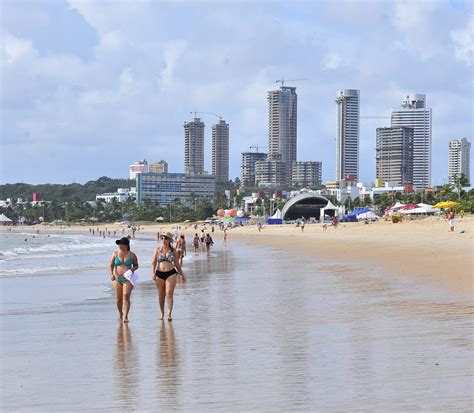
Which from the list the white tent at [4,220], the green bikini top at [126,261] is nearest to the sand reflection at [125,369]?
the green bikini top at [126,261]

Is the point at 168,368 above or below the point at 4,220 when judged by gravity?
above

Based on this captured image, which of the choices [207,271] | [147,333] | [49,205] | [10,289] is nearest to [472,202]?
[207,271]

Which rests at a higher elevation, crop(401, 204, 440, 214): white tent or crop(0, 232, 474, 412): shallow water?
crop(401, 204, 440, 214): white tent

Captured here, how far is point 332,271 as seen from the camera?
21375 mm

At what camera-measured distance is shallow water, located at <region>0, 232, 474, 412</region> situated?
601 cm

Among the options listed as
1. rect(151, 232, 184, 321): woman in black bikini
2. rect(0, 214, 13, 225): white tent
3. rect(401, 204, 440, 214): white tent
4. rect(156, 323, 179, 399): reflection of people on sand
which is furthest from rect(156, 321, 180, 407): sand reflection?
rect(0, 214, 13, 225): white tent

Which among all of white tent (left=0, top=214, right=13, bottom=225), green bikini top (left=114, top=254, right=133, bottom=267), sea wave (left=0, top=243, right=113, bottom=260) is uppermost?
green bikini top (left=114, top=254, right=133, bottom=267)

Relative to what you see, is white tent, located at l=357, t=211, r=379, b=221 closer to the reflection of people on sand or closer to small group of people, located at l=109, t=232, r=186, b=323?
small group of people, located at l=109, t=232, r=186, b=323

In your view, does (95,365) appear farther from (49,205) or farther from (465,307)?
(49,205)

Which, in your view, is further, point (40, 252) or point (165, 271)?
point (40, 252)

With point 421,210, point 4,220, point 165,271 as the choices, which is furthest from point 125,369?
point 4,220

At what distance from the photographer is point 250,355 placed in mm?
7898

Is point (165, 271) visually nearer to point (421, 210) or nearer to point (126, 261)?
point (126, 261)

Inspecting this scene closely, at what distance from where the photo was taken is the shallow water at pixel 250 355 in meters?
6.01
